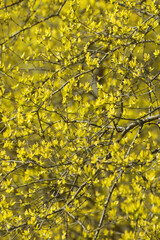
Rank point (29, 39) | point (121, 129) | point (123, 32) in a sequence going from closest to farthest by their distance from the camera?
→ point (123, 32) < point (121, 129) < point (29, 39)

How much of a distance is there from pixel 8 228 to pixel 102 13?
3422 mm

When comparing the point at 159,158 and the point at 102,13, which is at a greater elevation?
the point at 102,13

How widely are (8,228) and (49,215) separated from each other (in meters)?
0.36

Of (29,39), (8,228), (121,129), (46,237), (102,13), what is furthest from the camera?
(29,39)

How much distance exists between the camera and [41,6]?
5.00 m

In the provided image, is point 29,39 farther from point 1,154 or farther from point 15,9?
point 1,154

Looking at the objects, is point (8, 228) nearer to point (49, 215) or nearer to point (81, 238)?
point (49, 215)

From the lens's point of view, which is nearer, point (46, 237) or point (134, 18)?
point (46, 237)

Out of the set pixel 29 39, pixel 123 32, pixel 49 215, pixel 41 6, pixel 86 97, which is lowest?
pixel 49 215

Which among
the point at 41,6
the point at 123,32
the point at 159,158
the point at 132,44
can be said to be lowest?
the point at 159,158

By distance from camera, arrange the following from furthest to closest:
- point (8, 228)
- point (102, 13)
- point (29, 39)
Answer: point (29, 39), point (102, 13), point (8, 228)

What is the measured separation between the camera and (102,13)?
451 centimetres

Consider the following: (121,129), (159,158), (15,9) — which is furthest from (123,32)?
(15,9)

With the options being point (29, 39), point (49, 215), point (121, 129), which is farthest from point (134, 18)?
point (49, 215)
